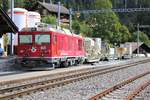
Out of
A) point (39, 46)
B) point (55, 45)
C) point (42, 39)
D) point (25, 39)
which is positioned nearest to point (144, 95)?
Result: point (39, 46)

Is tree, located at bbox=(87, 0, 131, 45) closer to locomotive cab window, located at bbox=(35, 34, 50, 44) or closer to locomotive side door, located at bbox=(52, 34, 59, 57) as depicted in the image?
locomotive side door, located at bbox=(52, 34, 59, 57)

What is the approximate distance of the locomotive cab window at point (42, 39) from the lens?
1284 inches

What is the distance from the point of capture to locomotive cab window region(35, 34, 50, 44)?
32625 mm

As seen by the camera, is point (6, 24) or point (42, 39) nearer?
point (6, 24)

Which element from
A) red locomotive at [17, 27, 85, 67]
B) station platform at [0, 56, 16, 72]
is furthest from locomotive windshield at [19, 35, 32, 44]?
station platform at [0, 56, 16, 72]

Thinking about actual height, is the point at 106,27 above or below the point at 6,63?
above

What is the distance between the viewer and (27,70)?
111ft

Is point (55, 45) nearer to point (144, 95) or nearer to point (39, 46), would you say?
point (39, 46)

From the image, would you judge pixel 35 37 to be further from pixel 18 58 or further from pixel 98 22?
pixel 98 22

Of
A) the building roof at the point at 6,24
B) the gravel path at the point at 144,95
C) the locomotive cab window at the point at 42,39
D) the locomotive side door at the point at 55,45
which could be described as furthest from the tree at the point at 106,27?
the gravel path at the point at 144,95

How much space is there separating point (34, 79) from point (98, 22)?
3490 inches

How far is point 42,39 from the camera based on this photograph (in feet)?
108

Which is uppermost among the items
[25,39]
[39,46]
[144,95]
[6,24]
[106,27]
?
[106,27]

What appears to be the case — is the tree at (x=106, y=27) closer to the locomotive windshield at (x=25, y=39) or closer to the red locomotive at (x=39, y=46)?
the red locomotive at (x=39, y=46)
